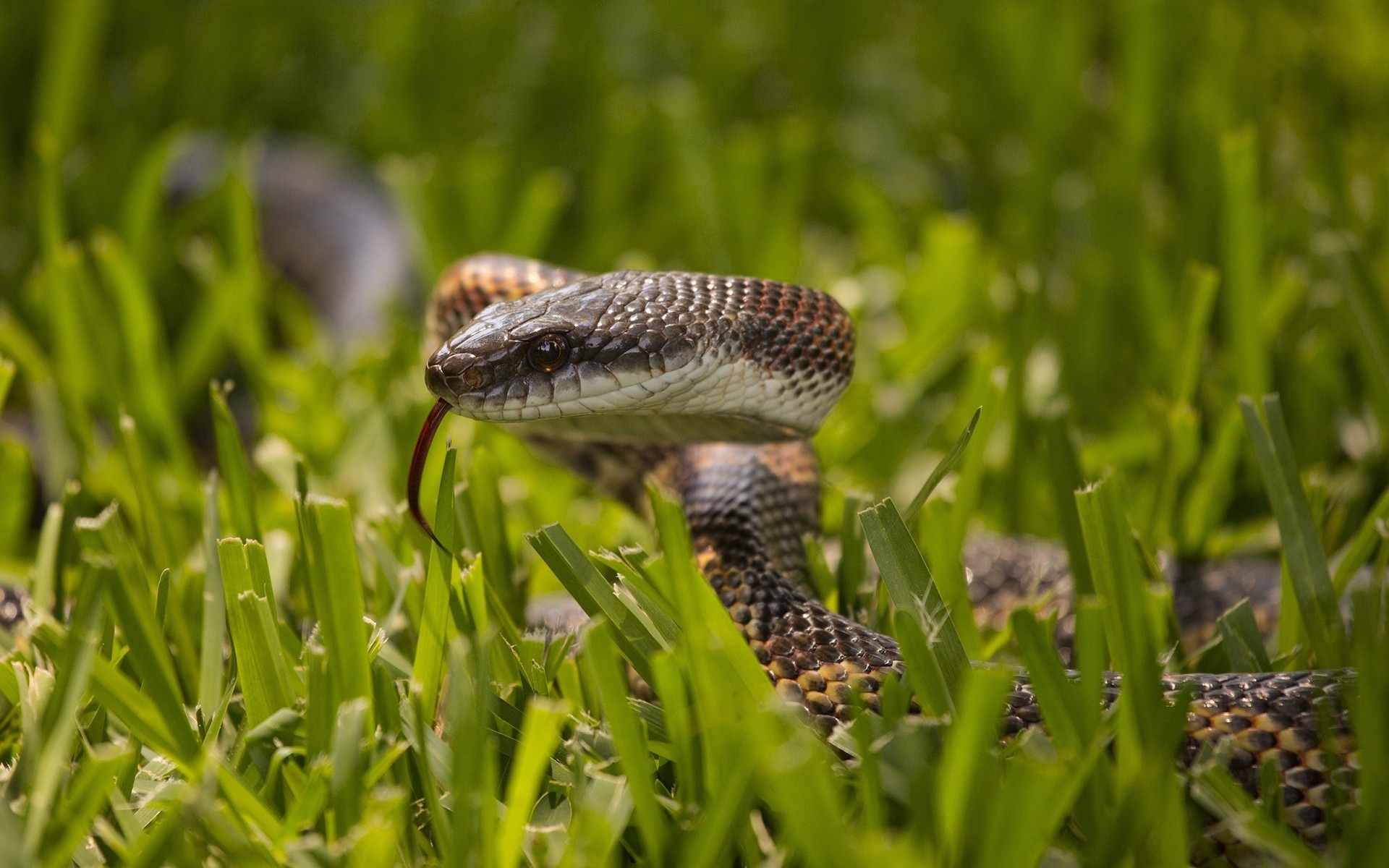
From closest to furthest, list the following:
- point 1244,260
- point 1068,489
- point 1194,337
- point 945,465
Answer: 1. point 945,465
2. point 1068,489
3. point 1194,337
4. point 1244,260

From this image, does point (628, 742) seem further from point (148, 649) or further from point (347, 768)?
point (148, 649)

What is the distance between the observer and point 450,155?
156 inches

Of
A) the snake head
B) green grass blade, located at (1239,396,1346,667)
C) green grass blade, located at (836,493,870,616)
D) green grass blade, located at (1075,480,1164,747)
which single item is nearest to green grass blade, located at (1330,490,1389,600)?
green grass blade, located at (1239,396,1346,667)

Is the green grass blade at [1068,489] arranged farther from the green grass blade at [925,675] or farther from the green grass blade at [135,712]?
the green grass blade at [135,712]

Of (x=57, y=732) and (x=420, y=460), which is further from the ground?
(x=420, y=460)

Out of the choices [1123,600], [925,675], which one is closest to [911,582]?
[925,675]

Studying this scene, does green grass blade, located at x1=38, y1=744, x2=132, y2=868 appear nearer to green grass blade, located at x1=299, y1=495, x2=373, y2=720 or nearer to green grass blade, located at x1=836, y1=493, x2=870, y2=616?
green grass blade, located at x1=299, y1=495, x2=373, y2=720

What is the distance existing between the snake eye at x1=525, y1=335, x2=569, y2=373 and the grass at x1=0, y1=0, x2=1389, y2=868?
0.26 meters

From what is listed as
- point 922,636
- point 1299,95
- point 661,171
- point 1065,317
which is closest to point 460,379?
point 922,636

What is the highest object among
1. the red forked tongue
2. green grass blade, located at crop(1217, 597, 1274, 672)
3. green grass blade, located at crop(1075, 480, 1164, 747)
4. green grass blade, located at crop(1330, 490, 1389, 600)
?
the red forked tongue

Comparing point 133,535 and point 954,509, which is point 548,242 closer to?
point 133,535

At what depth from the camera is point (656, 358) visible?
1819 mm

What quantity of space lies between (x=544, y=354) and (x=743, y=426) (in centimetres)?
44

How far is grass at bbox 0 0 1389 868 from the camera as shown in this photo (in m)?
1.35
